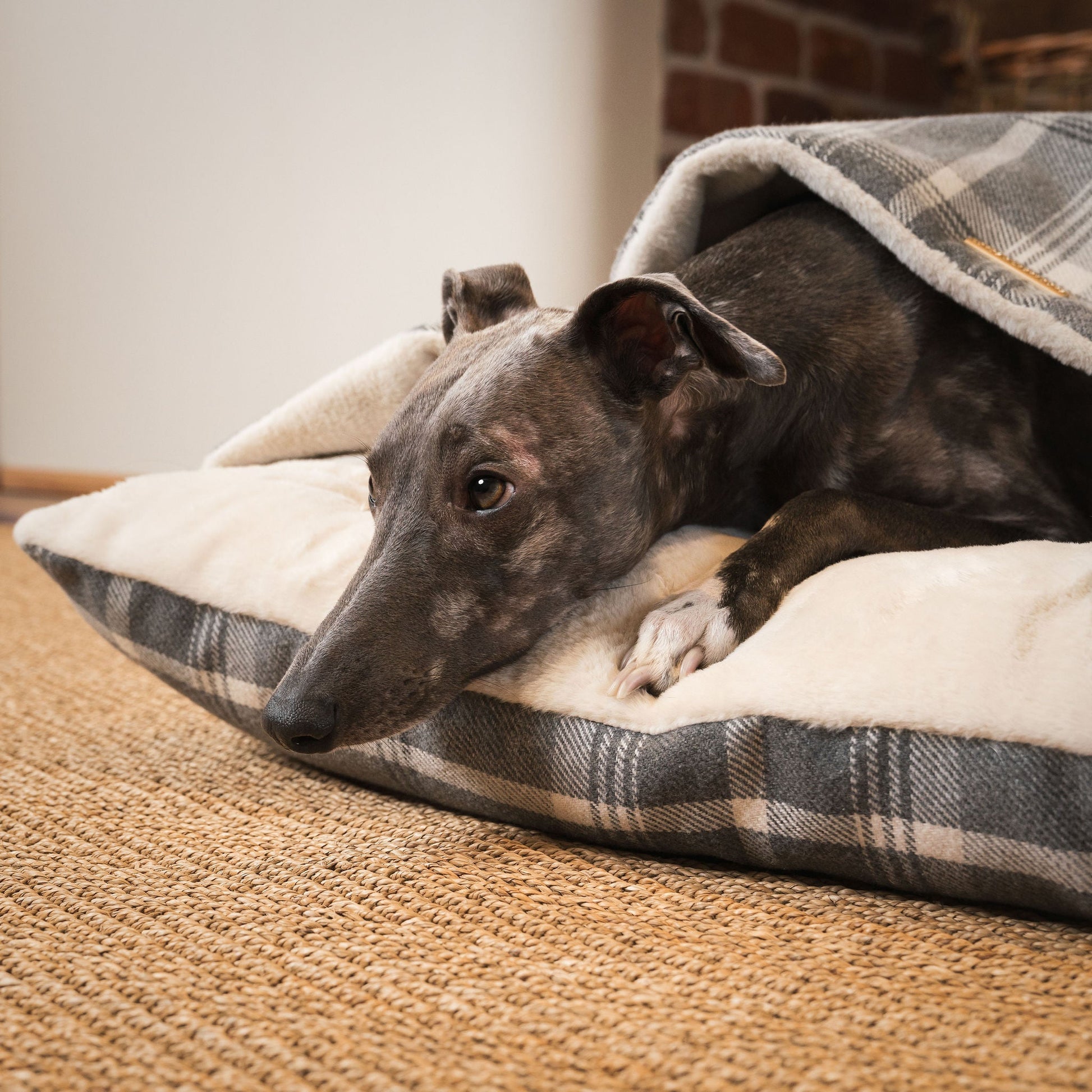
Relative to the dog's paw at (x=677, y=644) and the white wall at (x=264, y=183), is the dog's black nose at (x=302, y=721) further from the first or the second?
the white wall at (x=264, y=183)

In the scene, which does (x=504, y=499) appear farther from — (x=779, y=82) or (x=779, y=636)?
(x=779, y=82)

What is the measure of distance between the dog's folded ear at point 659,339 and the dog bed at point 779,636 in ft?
0.68

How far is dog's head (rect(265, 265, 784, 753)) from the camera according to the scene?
1.12 meters

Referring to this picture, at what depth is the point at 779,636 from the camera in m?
1.09

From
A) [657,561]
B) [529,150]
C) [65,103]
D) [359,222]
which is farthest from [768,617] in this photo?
[65,103]

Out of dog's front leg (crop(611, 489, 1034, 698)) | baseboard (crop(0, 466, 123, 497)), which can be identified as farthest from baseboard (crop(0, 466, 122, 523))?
dog's front leg (crop(611, 489, 1034, 698))

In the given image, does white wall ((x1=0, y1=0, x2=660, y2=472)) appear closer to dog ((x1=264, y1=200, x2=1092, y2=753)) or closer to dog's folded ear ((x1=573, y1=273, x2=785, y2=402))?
dog ((x1=264, y1=200, x2=1092, y2=753))

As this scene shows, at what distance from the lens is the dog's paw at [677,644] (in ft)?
3.70

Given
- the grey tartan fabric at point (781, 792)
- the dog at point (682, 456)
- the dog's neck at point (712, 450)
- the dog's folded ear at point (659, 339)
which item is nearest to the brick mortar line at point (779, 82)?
the dog at point (682, 456)

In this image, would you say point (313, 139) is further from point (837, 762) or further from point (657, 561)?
point (837, 762)

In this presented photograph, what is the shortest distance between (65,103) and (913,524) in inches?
135

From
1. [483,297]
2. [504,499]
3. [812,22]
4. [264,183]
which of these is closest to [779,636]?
[504,499]

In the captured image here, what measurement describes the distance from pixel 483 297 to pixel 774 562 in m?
0.60

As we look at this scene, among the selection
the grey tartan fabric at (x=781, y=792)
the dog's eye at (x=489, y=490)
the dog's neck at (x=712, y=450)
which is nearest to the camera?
the grey tartan fabric at (x=781, y=792)
